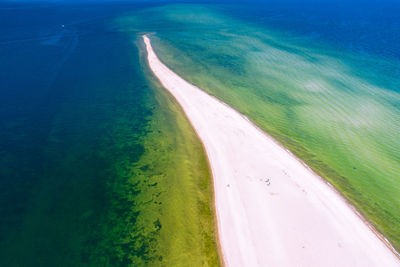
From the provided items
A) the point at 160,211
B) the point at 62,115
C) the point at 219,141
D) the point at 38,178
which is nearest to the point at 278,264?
the point at 160,211

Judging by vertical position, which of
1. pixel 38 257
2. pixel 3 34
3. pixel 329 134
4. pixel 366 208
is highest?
pixel 3 34

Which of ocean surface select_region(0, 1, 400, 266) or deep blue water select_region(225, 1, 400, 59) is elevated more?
deep blue water select_region(225, 1, 400, 59)

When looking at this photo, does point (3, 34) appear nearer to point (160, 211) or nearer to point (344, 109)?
point (160, 211)

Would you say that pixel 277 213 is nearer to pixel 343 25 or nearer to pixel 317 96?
pixel 317 96

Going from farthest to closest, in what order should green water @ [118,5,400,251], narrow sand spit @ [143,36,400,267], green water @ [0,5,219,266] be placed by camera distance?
green water @ [118,5,400,251] → green water @ [0,5,219,266] → narrow sand spit @ [143,36,400,267]

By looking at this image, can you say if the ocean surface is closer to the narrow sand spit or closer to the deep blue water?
the deep blue water

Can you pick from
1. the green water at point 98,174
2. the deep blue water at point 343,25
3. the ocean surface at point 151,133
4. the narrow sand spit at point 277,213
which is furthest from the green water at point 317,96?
the green water at point 98,174

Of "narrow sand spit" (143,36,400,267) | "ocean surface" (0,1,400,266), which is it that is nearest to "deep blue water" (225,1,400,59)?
"ocean surface" (0,1,400,266)
